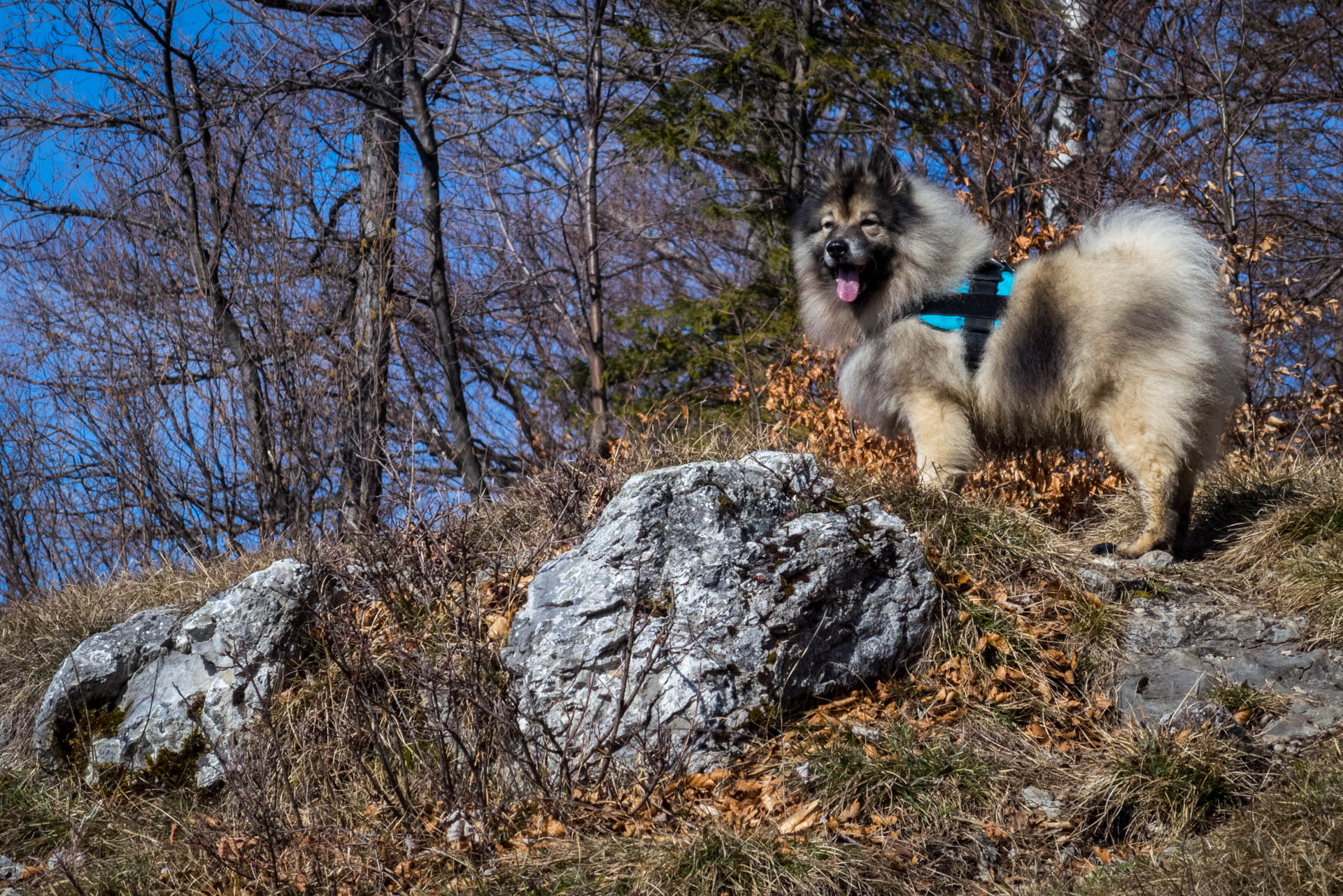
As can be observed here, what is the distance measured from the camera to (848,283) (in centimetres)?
566

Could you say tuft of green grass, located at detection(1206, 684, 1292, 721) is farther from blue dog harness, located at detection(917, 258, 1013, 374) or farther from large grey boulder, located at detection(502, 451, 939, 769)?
blue dog harness, located at detection(917, 258, 1013, 374)

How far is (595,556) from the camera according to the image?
177 inches

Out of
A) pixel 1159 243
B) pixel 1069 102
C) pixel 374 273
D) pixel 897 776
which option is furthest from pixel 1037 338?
pixel 1069 102

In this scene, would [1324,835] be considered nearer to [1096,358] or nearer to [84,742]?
[1096,358]

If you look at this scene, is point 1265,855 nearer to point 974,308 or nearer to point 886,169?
point 974,308

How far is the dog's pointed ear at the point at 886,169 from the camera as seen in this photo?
565cm

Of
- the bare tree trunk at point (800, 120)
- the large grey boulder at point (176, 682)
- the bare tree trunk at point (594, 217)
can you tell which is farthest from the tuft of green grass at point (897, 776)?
the bare tree trunk at point (800, 120)

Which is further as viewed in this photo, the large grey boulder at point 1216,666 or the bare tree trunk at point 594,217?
the bare tree trunk at point 594,217

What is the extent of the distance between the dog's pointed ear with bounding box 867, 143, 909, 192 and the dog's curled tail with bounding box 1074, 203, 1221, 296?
1.03 meters

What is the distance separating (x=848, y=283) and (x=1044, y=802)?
2.97 meters

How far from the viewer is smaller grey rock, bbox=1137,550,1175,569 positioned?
200 inches

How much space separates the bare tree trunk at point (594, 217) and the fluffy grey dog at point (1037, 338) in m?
3.13

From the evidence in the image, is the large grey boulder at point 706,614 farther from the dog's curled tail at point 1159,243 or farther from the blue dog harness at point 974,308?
the dog's curled tail at point 1159,243

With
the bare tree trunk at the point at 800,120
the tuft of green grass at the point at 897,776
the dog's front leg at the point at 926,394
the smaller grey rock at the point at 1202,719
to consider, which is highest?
the bare tree trunk at the point at 800,120
